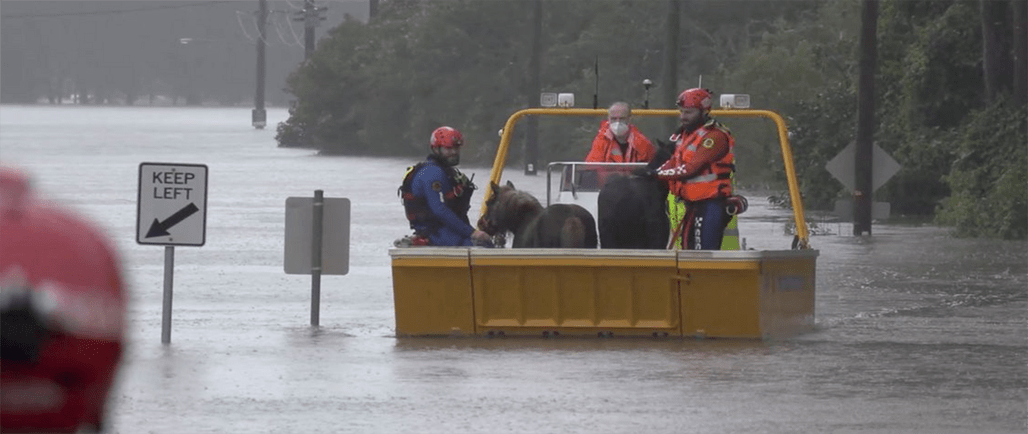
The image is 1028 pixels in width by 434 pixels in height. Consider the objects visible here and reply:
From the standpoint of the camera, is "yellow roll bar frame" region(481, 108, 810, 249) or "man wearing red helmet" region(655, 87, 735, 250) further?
"yellow roll bar frame" region(481, 108, 810, 249)

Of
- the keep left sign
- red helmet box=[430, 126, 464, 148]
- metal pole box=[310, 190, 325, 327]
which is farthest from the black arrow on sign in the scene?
red helmet box=[430, 126, 464, 148]

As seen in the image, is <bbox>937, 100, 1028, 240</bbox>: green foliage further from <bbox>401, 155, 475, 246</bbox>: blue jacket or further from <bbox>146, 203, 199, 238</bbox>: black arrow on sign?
<bbox>146, 203, 199, 238</bbox>: black arrow on sign

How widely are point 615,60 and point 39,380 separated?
6066cm

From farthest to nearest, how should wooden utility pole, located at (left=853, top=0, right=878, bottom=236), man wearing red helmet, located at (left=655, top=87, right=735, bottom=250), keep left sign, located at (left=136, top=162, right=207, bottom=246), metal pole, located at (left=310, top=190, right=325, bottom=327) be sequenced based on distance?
wooden utility pole, located at (left=853, top=0, right=878, bottom=236) → metal pole, located at (left=310, top=190, right=325, bottom=327) → man wearing red helmet, located at (left=655, top=87, right=735, bottom=250) → keep left sign, located at (left=136, top=162, right=207, bottom=246)

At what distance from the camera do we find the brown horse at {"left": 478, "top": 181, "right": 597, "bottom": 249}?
41.5ft

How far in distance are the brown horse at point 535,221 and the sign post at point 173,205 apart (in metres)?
1.95

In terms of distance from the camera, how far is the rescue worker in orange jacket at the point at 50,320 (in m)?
1.38

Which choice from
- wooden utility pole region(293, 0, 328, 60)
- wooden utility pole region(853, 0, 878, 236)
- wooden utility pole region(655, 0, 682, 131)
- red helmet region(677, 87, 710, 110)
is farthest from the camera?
wooden utility pole region(293, 0, 328, 60)

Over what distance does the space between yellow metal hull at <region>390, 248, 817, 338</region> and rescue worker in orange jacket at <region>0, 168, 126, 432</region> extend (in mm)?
10676

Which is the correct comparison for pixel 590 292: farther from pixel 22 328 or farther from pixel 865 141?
pixel 865 141

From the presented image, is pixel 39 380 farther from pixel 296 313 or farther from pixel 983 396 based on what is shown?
pixel 296 313

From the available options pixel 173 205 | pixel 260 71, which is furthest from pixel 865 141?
pixel 260 71

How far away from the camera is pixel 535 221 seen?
41.8 ft

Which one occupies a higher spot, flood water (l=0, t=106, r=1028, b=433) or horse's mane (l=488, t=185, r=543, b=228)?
horse's mane (l=488, t=185, r=543, b=228)
